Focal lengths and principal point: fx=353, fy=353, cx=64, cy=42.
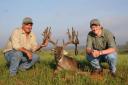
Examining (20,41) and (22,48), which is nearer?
(22,48)

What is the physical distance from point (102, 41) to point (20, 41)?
2671 mm

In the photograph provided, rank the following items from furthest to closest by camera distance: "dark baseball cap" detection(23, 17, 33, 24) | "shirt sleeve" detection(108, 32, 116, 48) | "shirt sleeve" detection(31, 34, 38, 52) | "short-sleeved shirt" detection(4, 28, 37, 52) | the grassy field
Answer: "shirt sleeve" detection(31, 34, 38, 52)
"dark baseball cap" detection(23, 17, 33, 24)
"short-sleeved shirt" detection(4, 28, 37, 52)
"shirt sleeve" detection(108, 32, 116, 48)
the grassy field

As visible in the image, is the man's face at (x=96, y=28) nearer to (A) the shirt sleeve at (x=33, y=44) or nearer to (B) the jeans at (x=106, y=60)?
(B) the jeans at (x=106, y=60)

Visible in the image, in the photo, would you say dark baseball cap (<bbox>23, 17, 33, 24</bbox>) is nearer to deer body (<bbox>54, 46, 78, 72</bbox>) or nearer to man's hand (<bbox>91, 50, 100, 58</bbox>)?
deer body (<bbox>54, 46, 78, 72</bbox>)

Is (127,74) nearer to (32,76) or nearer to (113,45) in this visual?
(113,45)

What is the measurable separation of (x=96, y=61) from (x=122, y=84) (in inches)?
77.3

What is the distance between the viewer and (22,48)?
11.3 meters

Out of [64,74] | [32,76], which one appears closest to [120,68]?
[64,74]

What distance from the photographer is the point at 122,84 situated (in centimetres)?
945

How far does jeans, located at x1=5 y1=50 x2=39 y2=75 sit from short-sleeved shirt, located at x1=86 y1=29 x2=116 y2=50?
199 cm

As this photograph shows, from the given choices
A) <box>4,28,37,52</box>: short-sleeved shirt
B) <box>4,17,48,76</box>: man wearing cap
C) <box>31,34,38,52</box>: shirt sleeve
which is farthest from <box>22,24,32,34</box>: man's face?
<box>31,34,38,52</box>: shirt sleeve

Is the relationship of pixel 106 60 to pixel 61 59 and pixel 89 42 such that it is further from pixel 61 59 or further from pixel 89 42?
pixel 61 59

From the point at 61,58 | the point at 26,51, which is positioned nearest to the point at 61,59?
the point at 61,58

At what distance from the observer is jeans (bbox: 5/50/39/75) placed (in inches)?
438
